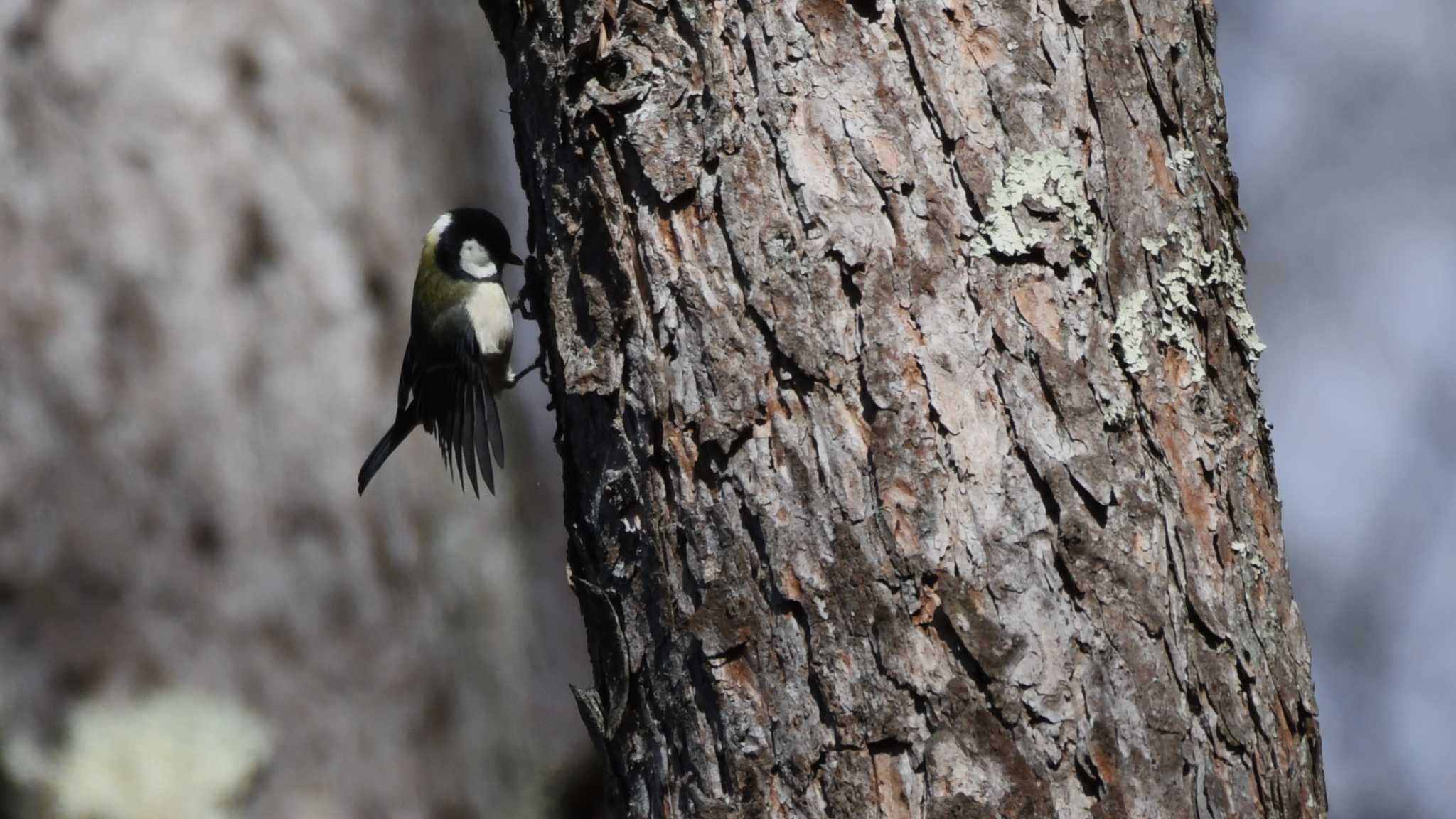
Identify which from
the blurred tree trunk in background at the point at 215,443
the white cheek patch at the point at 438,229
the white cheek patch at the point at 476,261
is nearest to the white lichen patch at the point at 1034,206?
the blurred tree trunk in background at the point at 215,443

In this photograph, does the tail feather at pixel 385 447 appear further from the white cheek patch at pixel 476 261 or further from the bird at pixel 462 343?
the white cheek patch at pixel 476 261

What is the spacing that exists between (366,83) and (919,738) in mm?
1875

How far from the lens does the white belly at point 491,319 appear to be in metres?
4.20

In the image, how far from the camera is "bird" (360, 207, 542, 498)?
10.6 ft

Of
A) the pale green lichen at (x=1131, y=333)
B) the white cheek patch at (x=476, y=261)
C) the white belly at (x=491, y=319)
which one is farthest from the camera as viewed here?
the white belly at (x=491, y=319)

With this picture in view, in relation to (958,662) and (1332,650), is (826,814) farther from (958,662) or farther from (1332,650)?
(1332,650)

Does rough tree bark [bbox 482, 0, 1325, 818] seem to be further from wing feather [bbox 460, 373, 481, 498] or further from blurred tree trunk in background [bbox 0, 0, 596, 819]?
wing feather [bbox 460, 373, 481, 498]

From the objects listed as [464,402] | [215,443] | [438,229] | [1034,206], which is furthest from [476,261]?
[1034,206]

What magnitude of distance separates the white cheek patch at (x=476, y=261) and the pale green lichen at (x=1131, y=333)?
8.74 ft

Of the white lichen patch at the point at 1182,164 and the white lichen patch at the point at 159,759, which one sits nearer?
the white lichen patch at the point at 1182,164

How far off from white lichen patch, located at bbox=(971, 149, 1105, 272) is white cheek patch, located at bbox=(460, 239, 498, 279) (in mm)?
2579

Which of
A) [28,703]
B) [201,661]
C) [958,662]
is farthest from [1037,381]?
[28,703]

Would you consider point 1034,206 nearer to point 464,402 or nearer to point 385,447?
point 385,447

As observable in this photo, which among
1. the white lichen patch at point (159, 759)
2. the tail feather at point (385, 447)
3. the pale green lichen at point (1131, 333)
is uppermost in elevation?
the tail feather at point (385, 447)
